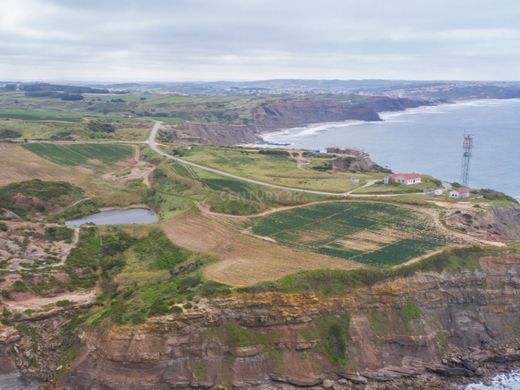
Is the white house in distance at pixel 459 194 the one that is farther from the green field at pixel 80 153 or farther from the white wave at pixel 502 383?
the green field at pixel 80 153

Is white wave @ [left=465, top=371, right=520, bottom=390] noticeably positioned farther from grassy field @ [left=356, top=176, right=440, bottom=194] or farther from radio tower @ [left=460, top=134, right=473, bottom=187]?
radio tower @ [left=460, top=134, right=473, bottom=187]

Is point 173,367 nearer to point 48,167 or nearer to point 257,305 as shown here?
point 257,305

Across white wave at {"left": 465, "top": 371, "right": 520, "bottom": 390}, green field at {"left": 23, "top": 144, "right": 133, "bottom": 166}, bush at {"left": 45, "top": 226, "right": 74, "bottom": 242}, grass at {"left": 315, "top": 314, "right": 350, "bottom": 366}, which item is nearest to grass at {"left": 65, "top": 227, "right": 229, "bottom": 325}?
bush at {"left": 45, "top": 226, "right": 74, "bottom": 242}

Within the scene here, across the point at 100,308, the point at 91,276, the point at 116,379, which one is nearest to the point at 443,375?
the point at 116,379

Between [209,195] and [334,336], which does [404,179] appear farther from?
[334,336]

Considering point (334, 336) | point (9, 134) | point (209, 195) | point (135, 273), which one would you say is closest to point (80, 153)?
point (9, 134)

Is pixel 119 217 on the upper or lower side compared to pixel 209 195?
lower

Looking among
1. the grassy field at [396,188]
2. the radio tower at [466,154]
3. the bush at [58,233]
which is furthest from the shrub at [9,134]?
the radio tower at [466,154]
